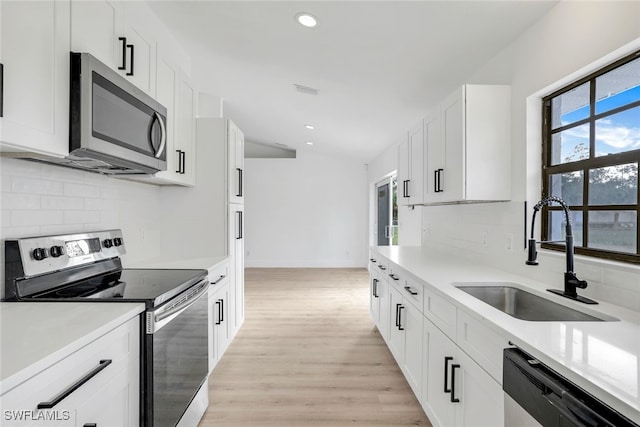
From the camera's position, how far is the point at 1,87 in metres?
1.05

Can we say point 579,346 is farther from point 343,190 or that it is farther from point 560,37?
point 343,190

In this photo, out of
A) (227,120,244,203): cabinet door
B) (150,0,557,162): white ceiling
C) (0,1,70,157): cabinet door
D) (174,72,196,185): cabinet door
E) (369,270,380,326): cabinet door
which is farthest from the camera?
(369,270,380,326): cabinet door

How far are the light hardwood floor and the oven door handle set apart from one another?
0.81m

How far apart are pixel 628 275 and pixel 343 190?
637cm

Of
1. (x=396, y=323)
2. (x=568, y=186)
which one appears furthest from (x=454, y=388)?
(x=568, y=186)

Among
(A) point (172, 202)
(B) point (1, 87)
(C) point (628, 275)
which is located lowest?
(C) point (628, 275)

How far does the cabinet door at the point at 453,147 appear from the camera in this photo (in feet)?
6.91

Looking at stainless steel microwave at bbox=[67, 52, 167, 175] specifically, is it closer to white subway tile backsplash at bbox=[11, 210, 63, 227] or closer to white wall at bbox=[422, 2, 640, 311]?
white subway tile backsplash at bbox=[11, 210, 63, 227]

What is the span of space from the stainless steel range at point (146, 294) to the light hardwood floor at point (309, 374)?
442 millimetres

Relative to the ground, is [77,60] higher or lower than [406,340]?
higher

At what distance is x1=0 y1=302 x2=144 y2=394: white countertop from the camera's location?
2.67 feet

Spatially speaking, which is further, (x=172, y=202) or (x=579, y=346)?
(x=172, y=202)

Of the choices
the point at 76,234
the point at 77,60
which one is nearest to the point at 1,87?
the point at 77,60

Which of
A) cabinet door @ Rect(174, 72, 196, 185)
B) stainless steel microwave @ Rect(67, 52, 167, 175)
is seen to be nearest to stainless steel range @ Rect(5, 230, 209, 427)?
stainless steel microwave @ Rect(67, 52, 167, 175)
